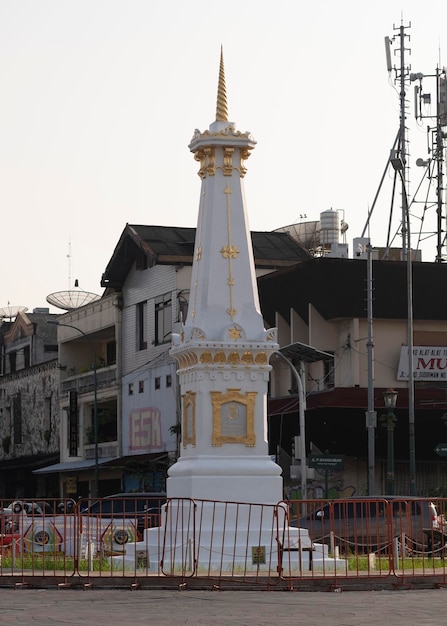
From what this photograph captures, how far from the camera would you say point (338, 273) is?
52.0 meters

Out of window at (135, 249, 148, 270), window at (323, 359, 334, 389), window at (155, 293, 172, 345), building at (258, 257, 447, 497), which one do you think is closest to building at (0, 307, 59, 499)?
window at (135, 249, 148, 270)

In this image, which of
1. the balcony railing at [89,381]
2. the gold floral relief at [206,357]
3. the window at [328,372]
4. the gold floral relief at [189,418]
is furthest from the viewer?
the balcony railing at [89,381]

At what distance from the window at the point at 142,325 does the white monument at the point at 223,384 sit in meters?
38.6

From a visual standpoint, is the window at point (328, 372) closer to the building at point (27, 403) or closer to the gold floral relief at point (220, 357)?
the building at point (27, 403)

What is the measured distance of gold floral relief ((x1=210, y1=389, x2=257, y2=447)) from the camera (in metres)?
25.2

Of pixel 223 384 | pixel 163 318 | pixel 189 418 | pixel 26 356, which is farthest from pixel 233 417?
pixel 26 356

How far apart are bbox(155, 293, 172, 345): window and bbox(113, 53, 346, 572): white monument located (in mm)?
35438

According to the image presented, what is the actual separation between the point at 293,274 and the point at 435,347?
5998 mm

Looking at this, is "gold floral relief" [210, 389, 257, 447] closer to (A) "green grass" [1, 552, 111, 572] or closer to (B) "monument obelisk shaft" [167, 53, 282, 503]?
(B) "monument obelisk shaft" [167, 53, 282, 503]

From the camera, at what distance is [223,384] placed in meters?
25.3

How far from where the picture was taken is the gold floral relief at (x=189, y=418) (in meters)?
25.5

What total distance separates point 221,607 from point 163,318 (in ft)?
148

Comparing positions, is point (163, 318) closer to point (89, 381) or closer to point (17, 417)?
point (89, 381)

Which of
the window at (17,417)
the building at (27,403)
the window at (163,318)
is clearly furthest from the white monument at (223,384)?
the window at (17,417)
